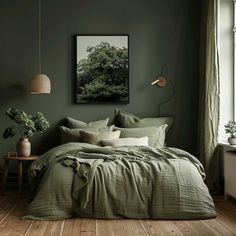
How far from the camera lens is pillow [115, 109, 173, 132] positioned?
20.0 ft

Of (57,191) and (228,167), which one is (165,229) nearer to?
(57,191)

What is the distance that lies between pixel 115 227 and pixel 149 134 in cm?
208

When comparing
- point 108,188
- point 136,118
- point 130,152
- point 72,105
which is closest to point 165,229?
point 108,188

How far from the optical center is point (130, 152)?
4766mm

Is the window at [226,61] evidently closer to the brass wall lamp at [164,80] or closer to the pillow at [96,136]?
the brass wall lamp at [164,80]

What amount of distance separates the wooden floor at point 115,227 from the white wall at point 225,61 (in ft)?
6.05

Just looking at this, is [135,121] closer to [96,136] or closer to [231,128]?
[96,136]

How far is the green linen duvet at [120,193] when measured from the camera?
4250 mm

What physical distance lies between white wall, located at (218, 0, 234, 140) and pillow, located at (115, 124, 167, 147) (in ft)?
2.85

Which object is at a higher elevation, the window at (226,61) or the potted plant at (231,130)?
the window at (226,61)

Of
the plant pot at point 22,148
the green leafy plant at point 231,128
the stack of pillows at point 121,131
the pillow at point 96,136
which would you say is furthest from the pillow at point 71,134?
the green leafy plant at point 231,128

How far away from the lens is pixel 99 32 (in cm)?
624

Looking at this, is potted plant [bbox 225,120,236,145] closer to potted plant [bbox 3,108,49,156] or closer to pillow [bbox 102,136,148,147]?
pillow [bbox 102,136,148,147]

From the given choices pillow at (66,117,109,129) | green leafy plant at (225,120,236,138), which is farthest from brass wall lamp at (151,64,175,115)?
green leafy plant at (225,120,236,138)
